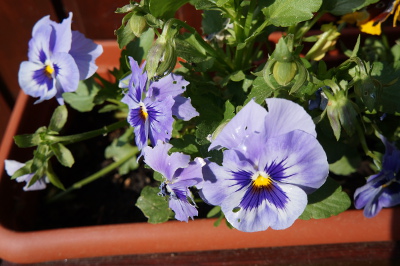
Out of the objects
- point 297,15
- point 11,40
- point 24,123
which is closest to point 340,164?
point 297,15

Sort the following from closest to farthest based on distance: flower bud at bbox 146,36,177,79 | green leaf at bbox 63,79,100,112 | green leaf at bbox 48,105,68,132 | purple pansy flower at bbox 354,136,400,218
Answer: flower bud at bbox 146,36,177,79 → purple pansy flower at bbox 354,136,400,218 → green leaf at bbox 48,105,68,132 → green leaf at bbox 63,79,100,112

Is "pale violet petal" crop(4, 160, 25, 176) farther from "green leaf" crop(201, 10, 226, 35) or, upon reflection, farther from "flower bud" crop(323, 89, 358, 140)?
"flower bud" crop(323, 89, 358, 140)

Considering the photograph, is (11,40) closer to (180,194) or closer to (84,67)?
(84,67)

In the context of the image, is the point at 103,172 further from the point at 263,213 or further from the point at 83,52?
the point at 263,213

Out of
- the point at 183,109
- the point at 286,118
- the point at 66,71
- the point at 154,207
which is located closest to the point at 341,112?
the point at 286,118

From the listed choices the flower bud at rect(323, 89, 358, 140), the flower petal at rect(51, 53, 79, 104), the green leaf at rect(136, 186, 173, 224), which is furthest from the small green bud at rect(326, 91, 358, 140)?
the flower petal at rect(51, 53, 79, 104)

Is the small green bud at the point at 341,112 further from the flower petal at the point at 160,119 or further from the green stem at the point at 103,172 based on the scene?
the green stem at the point at 103,172

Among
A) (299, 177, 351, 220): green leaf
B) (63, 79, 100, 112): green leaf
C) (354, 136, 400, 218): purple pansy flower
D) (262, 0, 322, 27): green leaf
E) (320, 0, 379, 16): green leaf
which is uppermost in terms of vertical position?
(262, 0, 322, 27): green leaf

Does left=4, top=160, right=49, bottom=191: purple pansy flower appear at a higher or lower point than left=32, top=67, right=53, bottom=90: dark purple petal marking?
lower
